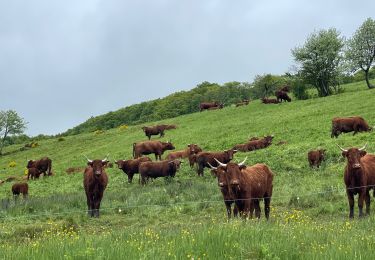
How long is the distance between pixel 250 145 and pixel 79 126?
80753mm

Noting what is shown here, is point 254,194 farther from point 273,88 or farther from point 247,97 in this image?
point 247,97

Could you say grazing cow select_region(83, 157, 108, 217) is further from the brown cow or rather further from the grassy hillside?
the brown cow

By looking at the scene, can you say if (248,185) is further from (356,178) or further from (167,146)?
(167,146)

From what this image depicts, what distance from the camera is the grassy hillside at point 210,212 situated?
7949 mm

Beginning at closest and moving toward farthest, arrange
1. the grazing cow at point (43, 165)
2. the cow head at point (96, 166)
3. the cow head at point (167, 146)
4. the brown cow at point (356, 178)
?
1. the brown cow at point (356, 178)
2. the cow head at point (96, 166)
3. the cow head at point (167, 146)
4. the grazing cow at point (43, 165)

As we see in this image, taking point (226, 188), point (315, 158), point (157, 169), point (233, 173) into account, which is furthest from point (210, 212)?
point (157, 169)

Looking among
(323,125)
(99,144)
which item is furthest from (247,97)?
(323,125)

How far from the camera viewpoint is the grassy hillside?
7.95m

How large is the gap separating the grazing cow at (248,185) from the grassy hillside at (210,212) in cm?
68

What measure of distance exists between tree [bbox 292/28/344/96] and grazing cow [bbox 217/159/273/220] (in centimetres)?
4332

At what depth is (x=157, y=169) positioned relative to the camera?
83.1ft

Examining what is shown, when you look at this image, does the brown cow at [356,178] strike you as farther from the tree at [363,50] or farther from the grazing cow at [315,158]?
the tree at [363,50]

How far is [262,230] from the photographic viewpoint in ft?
29.5

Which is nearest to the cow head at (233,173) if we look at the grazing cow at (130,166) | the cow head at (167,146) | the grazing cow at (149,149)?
the grazing cow at (130,166)
